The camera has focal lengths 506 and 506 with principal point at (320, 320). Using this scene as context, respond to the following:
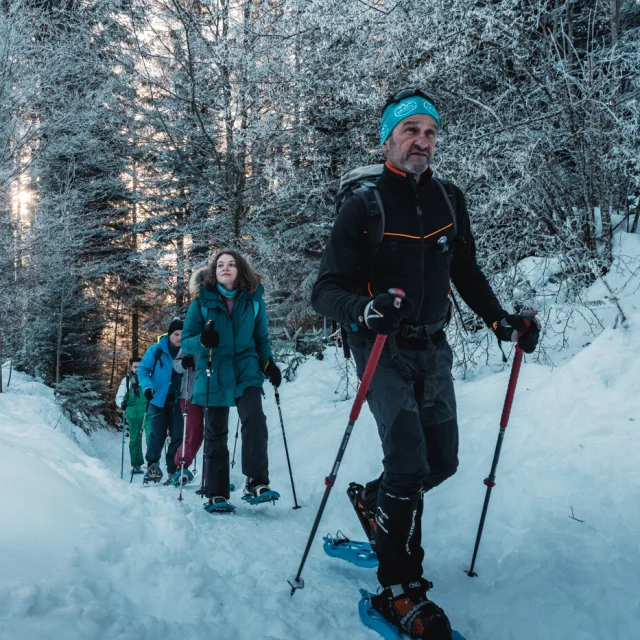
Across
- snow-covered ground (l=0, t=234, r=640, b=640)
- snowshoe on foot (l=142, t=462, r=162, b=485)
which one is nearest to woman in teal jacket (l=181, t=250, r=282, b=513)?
snow-covered ground (l=0, t=234, r=640, b=640)

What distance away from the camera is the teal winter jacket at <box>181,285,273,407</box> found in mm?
5020

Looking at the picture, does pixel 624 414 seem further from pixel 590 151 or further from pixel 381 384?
pixel 590 151

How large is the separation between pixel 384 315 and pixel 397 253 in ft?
1.84

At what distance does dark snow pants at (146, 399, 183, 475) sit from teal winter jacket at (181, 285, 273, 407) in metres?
3.13

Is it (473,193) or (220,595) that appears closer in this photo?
(220,595)

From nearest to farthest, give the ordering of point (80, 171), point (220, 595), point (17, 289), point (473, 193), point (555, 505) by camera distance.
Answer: point (220, 595), point (555, 505), point (473, 193), point (17, 289), point (80, 171)

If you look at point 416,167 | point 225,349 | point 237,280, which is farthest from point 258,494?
point 416,167

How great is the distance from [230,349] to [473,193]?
4.00 metres

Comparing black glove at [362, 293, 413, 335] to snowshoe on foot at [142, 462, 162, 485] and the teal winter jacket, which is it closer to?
the teal winter jacket

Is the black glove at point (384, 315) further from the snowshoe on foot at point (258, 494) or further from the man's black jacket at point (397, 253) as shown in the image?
the snowshoe on foot at point (258, 494)

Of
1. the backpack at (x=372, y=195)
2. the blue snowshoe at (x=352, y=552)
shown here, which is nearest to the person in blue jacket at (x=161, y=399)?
the blue snowshoe at (x=352, y=552)

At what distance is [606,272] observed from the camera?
6352 millimetres

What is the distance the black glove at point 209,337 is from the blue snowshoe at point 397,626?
2.79m

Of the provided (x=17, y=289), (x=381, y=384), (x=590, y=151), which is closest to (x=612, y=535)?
(x=381, y=384)
